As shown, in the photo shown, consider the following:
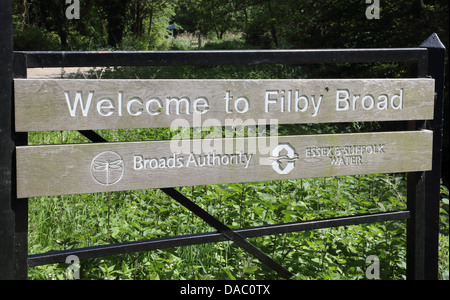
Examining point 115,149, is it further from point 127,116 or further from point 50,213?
point 50,213

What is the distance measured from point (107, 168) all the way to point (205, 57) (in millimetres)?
639

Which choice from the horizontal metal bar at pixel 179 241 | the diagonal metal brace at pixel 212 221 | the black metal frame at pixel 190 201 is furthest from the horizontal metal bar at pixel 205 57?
the horizontal metal bar at pixel 179 241

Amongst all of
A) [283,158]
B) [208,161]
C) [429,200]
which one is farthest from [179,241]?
[429,200]

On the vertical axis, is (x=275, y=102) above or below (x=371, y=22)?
below

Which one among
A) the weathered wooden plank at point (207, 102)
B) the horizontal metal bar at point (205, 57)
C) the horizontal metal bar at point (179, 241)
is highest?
the horizontal metal bar at point (205, 57)

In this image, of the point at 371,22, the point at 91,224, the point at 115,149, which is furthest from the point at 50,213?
the point at 371,22

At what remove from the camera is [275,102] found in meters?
2.18

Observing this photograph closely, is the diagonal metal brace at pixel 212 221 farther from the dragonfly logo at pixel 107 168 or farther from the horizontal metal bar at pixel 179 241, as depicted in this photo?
the dragonfly logo at pixel 107 168

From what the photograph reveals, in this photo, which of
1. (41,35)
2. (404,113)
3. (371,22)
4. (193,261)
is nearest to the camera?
(404,113)

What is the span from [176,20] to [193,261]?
32759 millimetres

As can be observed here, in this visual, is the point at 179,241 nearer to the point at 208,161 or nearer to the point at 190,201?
the point at 190,201

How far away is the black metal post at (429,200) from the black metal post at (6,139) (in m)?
1.94

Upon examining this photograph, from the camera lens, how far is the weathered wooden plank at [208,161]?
6.25ft

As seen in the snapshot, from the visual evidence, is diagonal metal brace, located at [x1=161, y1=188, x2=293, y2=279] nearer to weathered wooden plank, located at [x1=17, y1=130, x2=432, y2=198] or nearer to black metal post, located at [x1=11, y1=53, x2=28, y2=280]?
weathered wooden plank, located at [x1=17, y1=130, x2=432, y2=198]
